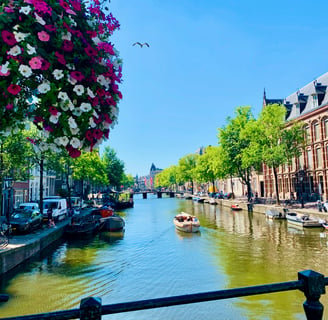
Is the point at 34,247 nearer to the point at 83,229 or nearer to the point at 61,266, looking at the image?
the point at 61,266

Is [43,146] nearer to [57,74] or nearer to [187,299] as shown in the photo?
[57,74]

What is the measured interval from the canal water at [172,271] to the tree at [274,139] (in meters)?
15.0

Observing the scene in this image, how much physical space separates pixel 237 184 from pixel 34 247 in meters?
76.6

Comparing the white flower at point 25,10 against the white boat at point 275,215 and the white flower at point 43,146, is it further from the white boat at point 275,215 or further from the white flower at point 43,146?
the white boat at point 275,215

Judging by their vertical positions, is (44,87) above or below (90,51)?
below

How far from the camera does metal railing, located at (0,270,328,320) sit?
2.15 m

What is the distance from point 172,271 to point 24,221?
42.4 ft

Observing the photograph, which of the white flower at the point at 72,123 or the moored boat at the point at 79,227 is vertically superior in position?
the white flower at the point at 72,123

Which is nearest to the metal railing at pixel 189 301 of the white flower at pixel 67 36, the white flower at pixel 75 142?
the white flower at pixel 75 142

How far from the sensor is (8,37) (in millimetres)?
3100

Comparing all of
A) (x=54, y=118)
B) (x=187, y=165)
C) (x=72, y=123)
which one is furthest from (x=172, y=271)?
(x=187, y=165)

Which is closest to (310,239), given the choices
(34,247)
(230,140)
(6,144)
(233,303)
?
(233,303)

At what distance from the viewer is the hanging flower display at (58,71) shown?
10.3ft

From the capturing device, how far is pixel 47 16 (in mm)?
3393
